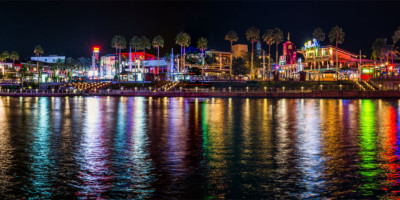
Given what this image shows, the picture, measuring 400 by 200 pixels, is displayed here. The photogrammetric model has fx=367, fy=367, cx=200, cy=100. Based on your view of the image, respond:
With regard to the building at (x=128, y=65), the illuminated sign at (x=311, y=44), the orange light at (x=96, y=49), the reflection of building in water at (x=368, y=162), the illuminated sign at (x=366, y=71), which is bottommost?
the reflection of building in water at (x=368, y=162)

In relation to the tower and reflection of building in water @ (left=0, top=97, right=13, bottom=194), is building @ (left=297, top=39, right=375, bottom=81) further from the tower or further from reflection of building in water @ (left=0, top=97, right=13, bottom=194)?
reflection of building in water @ (left=0, top=97, right=13, bottom=194)

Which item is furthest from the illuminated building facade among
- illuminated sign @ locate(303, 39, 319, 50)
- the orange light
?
the orange light

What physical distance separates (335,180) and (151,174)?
237 inches

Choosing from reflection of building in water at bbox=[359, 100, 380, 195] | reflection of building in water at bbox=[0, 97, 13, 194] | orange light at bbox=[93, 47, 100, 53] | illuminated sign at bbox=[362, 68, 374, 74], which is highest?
orange light at bbox=[93, 47, 100, 53]

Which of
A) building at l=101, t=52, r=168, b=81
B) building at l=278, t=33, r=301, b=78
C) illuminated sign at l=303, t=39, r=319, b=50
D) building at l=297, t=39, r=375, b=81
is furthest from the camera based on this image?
building at l=101, t=52, r=168, b=81

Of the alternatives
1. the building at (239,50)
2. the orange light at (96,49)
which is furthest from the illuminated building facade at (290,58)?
the orange light at (96,49)

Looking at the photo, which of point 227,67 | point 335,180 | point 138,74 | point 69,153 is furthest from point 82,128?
point 227,67

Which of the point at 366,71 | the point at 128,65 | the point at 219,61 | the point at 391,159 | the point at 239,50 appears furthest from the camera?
the point at 128,65

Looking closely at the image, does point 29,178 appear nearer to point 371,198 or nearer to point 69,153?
point 69,153

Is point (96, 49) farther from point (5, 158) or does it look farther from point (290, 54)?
point (5, 158)

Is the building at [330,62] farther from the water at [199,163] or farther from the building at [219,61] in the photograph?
the water at [199,163]

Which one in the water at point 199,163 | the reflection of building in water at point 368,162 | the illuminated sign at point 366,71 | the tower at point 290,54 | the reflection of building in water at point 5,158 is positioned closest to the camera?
the water at point 199,163

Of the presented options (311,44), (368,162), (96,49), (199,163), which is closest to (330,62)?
(311,44)

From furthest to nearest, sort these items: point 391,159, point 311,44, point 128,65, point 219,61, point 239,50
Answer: point 128,65 → point 239,50 → point 219,61 → point 311,44 → point 391,159
